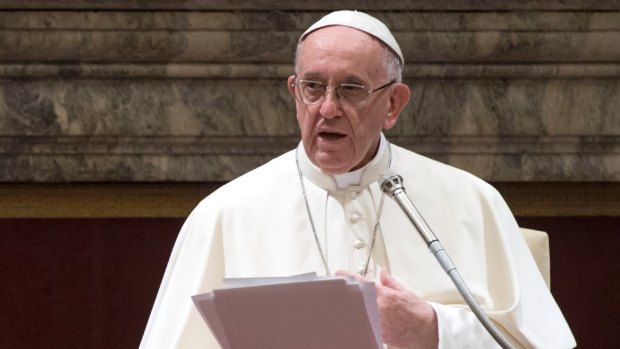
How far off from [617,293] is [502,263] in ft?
5.49

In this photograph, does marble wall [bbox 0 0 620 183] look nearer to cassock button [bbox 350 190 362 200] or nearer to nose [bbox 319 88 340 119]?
cassock button [bbox 350 190 362 200]

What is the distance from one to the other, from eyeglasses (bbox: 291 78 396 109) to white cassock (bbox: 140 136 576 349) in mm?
308

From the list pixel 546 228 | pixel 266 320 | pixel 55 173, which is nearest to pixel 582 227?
pixel 546 228

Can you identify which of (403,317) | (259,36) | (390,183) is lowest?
(403,317)

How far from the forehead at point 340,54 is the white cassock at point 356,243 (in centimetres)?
34

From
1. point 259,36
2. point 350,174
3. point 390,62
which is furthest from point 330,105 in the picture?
point 259,36

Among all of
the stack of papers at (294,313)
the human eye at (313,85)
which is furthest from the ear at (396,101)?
the stack of papers at (294,313)

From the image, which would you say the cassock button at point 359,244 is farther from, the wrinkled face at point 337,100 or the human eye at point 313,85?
the human eye at point 313,85

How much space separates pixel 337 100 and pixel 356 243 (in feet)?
1.54

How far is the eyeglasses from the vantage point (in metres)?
3.95

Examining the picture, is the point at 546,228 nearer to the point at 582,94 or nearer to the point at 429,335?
the point at 582,94

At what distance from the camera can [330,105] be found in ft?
12.8

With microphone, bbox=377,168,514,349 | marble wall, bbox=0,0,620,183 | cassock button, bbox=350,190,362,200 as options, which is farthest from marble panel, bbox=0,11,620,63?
microphone, bbox=377,168,514,349

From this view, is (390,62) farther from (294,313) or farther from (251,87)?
(251,87)
